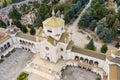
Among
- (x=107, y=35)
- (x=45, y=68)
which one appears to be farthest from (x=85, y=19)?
(x=45, y=68)

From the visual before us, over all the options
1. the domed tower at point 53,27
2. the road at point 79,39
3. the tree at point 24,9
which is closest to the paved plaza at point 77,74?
the domed tower at point 53,27

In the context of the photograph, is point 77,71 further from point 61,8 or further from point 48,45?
point 61,8

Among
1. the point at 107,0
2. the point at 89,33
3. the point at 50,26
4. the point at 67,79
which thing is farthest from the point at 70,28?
Result: the point at 107,0

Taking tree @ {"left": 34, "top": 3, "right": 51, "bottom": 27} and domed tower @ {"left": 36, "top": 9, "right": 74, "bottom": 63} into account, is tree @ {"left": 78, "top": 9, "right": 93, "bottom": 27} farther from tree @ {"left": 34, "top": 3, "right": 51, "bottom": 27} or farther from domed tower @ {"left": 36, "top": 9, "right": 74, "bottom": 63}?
domed tower @ {"left": 36, "top": 9, "right": 74, "bottom": 63}

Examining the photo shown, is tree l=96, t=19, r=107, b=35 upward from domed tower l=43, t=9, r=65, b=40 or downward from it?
downward

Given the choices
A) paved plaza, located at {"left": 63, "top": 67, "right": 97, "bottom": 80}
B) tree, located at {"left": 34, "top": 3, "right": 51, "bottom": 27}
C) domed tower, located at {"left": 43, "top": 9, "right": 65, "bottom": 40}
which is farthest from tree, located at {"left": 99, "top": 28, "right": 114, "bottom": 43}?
tree, located at {"left": 34, "top": 3, "right": 51, "bottom": 27}

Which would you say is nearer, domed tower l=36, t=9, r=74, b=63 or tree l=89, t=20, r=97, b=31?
domed tower l=36, t=9, r=74, b=63
